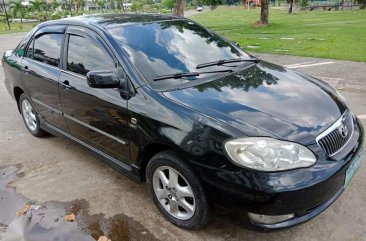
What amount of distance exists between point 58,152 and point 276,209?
311cm

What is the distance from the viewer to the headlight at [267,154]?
7.86 ft

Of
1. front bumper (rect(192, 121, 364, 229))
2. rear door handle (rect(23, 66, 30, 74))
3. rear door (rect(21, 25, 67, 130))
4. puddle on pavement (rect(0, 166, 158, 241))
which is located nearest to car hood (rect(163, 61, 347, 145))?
front bumper (rect(192, 121, 364, 229))

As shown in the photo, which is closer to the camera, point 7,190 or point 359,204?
point 359,204

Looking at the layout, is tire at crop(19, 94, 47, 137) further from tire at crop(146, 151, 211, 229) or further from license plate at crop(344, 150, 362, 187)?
license plate at crop(344, 150, 362, 187)

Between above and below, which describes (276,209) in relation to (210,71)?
below

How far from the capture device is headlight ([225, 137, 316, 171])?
2.39m

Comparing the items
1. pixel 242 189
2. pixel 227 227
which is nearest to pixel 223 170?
pixel 242 189

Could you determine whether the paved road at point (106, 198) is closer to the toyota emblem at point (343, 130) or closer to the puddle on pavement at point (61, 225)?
the puddle on pavement at point (61, 225)

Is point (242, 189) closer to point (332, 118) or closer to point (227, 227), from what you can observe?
point (227, 227)

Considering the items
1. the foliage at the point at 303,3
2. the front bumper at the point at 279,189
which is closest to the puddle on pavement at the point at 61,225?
the front bumper at the point at 279,189

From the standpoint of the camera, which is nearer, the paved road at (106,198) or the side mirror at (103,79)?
the paved road at (106,198)

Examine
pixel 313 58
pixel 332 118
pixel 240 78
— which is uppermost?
pixel 240 78

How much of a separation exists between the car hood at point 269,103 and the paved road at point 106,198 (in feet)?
2.37

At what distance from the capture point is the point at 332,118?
281 cm
